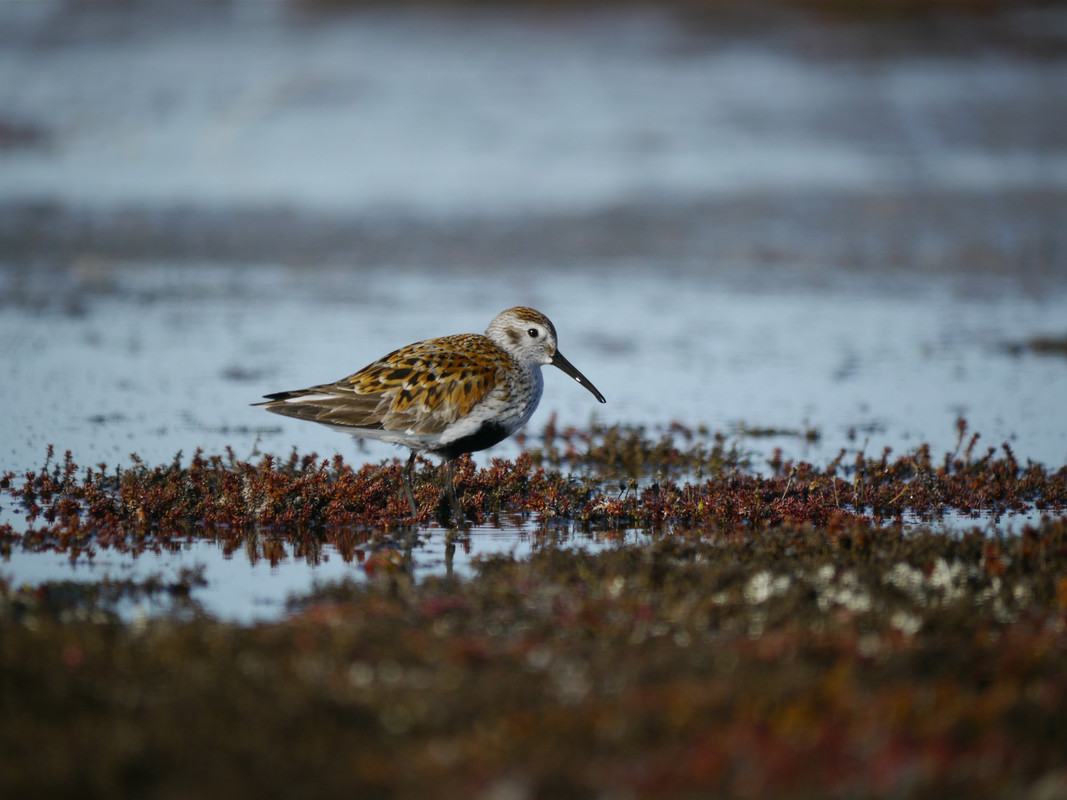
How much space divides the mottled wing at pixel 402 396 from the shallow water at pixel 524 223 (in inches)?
36.9

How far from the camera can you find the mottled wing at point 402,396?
8.41 meters

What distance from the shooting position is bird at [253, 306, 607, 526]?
842 centimetres

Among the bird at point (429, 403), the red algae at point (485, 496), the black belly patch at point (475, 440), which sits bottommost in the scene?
the red algae at point (485, 496)

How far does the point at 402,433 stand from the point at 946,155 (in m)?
23.3

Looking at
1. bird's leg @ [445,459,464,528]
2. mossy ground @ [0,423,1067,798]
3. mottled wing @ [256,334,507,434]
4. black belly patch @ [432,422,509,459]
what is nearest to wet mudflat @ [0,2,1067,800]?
mossy ground @ [0,423,1067,798]

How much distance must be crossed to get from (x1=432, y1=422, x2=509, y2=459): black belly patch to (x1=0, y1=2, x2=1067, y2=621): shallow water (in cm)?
76

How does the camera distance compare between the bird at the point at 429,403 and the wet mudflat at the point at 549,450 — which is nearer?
the wet mudflat at the point at 549,450

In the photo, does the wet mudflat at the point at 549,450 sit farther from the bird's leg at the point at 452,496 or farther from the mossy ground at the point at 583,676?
the bird's leg at the point at 452,496

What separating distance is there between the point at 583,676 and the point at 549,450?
5470 millimetres

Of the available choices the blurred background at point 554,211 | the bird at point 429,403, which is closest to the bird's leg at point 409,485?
the bird at point 429,403

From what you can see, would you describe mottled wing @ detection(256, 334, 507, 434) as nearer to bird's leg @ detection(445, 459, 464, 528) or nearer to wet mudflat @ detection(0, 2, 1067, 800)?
bird's leg @ detection(445, 459, 464, 528)

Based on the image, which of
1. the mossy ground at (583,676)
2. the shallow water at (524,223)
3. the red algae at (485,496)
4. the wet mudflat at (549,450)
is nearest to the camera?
the mossy ground at (583,676)

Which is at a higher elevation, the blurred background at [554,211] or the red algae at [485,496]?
the blurred background at [554,211]

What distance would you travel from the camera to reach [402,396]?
8.45 meters
